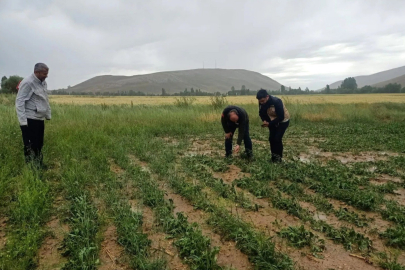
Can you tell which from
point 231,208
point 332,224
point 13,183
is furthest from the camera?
point 13,183

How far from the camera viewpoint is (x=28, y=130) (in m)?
5.01

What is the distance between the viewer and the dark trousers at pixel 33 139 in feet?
16.4

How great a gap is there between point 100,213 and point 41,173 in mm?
2086

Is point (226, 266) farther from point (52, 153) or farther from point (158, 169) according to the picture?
point (52, 153)

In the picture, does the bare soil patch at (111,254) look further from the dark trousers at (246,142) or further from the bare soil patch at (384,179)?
→ the bare soil patch at (384,179)

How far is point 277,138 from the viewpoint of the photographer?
6.06 m

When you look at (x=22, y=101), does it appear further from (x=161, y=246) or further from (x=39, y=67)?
(x=161, y=246)

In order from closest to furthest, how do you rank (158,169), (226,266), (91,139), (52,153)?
(226,266), (158,169), (52,153), (91,139)

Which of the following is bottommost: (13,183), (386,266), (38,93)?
(386,266)

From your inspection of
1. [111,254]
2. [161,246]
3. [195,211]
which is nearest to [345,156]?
[195,211]

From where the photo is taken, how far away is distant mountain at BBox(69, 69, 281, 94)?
4075 inches

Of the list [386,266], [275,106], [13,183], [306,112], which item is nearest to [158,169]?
[13,183]

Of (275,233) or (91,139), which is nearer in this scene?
(275,233)

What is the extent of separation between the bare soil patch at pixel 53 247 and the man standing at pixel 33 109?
2.09 m
